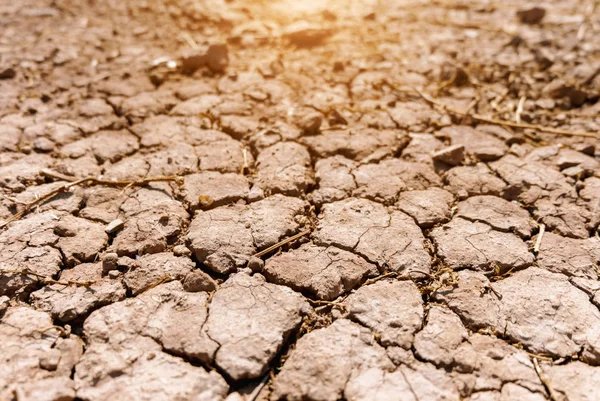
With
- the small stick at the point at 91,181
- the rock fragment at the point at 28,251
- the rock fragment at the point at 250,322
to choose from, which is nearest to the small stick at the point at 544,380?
the rock fragment at the point at 250,322

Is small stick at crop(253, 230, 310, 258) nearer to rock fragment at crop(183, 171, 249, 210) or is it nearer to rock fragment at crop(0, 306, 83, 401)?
rock fragment at crop(183, 171, 249, 210)

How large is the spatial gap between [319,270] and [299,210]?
0.37 metres

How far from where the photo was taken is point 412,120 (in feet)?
9.27

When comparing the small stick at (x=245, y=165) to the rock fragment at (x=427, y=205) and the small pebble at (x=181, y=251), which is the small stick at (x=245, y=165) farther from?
the rock fragment at (x=427, y=205)

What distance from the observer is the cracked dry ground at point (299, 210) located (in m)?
1.66

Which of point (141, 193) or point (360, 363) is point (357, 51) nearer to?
point (141, 193)

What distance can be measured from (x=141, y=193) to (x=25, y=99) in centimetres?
125

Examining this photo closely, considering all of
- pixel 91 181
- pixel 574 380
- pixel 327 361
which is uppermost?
pixel 91 181

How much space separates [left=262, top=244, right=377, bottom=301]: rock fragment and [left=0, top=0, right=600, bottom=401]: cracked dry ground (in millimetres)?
11

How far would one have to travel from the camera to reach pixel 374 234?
212cm

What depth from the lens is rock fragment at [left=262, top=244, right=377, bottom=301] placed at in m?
1.90

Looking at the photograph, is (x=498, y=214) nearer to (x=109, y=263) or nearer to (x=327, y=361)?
(x=327, y=361)

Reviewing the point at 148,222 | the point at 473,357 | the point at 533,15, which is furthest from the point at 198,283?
the point at 533,15

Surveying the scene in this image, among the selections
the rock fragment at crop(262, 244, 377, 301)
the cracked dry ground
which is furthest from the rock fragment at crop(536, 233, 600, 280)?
the rock fragment at crop(262, 244, 377, 301)
